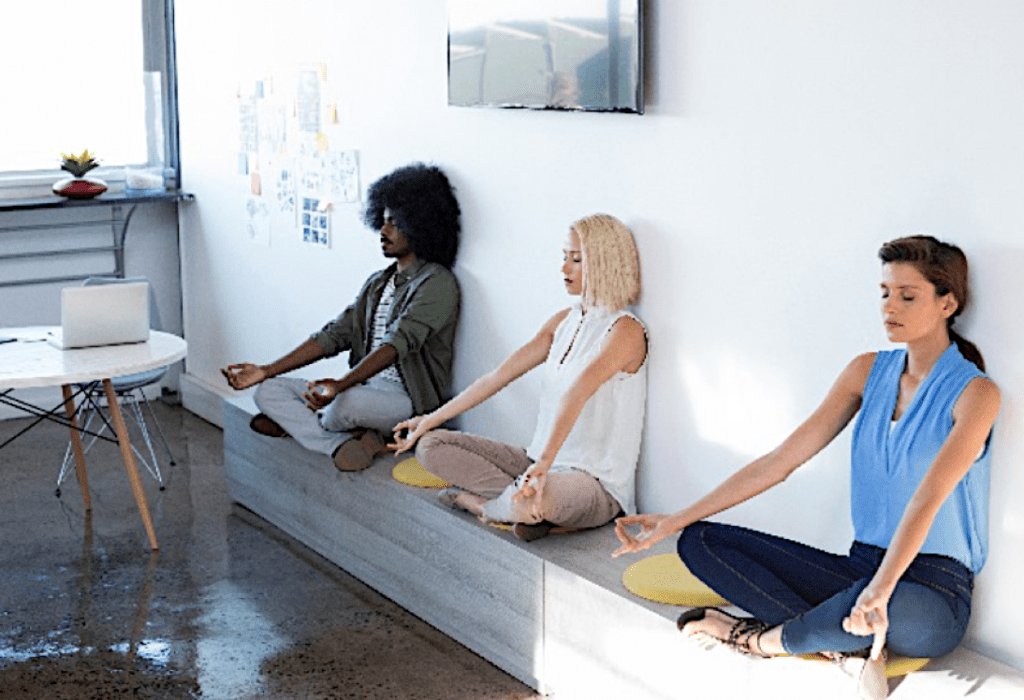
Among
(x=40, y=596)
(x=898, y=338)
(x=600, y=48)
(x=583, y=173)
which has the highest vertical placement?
(x=600, y=48)

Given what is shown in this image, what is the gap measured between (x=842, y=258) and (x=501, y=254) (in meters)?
1.56

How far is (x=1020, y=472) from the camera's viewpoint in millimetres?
3340

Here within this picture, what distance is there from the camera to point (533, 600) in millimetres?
4156

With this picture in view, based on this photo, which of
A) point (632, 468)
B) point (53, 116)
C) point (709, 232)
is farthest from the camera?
point (53, 116)

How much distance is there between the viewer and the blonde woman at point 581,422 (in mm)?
4227

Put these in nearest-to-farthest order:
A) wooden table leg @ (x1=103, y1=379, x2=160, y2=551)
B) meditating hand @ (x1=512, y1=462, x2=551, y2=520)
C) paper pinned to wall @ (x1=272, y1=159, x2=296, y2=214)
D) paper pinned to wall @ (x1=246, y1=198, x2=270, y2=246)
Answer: meditating hand @ (x1=512, y1=462, x2=551, y2=520) → wooden table leg @ (x1=103, y1=379, x2=160, y2=551) → paper pinned to wall @ (x1=272, y1=159, x2=296, y2=214) → paper pinned to wall @ (x1=246, y1=198, x2=270, y2=246)

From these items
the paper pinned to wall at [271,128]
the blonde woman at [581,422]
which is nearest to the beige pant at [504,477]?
the blonde woman at [581,422]

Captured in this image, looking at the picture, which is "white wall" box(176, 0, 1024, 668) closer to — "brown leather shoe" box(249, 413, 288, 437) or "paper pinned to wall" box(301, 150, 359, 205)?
"paper pinned to wall" box(301, 150, 359, 205)

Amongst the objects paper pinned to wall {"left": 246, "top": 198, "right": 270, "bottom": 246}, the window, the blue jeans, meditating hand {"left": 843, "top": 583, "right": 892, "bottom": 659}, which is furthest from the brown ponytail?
the window

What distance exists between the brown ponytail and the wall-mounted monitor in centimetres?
107

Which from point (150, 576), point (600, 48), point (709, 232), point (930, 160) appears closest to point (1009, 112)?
point (930, 160)

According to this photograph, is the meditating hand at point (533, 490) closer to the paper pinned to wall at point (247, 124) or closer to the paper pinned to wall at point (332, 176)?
the paper pinned to wall at point (332, 176)

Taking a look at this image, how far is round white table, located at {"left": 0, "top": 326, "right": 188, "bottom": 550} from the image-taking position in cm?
504

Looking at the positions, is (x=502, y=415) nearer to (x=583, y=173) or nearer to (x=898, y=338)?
(x=583, y=173)
